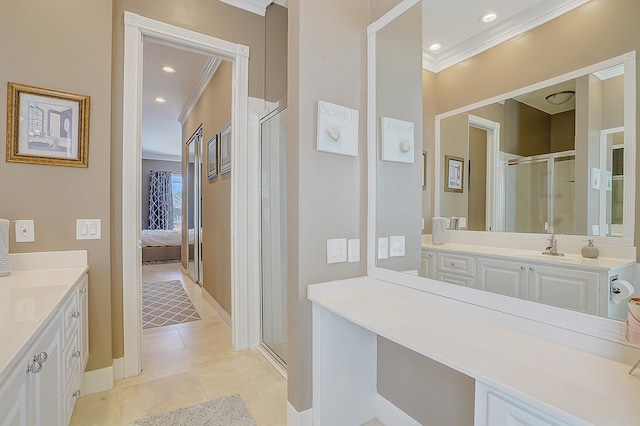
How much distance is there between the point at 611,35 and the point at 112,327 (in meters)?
3.01

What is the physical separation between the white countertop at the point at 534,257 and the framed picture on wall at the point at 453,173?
0.30 meters

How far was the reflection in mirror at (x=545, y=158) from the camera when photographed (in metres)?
0.98

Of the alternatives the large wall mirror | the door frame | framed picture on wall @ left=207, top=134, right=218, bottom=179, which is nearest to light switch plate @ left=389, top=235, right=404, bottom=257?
the large wall mirror

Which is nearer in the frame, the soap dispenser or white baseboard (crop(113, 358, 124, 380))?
the soap dispenser

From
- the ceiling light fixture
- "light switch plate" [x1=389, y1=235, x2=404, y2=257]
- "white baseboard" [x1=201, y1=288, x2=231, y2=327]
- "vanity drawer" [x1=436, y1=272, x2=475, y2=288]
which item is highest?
the ceiling light fixture

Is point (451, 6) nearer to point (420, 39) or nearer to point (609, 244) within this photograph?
point (420, 39)

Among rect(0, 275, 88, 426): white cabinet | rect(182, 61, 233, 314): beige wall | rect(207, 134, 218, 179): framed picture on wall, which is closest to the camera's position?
rect(0, 275, 88, 426): white cabinet

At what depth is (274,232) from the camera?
8.33 feet

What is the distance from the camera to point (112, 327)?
2139 mm

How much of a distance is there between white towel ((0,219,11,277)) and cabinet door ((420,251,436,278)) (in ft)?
7.20

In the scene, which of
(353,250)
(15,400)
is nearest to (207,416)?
(15,400)

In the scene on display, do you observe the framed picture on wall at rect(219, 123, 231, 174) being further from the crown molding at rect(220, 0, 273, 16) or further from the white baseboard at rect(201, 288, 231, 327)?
the white baseboard at rect(201, 288, 231, 327)

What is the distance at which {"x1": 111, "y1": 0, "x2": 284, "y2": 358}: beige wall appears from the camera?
2137mm

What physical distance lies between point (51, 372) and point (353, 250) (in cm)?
139
